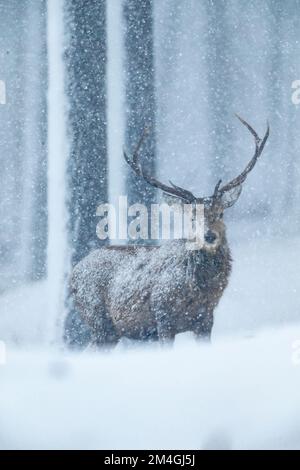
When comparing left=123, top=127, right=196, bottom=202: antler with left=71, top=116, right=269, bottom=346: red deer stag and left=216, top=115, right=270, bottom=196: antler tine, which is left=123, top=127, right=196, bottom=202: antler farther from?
left=216, top=115, right=270, bottom=196: antler tine

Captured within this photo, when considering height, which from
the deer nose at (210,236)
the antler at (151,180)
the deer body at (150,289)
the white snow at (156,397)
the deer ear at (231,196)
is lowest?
the white snow at (156,397)

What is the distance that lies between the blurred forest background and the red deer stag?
44 mm

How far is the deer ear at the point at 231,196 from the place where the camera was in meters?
2.24

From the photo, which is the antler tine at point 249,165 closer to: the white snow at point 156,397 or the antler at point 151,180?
the antler at point 151,180

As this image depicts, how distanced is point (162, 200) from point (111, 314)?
0.38 m

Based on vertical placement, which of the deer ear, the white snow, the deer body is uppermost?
the deer ear

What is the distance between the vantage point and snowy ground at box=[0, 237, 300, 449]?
7.37 ft

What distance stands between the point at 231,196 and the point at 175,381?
1.89 feet

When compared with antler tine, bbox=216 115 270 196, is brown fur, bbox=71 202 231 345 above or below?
below

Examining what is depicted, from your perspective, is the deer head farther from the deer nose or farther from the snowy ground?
the snowy ground


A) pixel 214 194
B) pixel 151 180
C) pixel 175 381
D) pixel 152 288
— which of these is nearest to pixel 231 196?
pixel 214 194

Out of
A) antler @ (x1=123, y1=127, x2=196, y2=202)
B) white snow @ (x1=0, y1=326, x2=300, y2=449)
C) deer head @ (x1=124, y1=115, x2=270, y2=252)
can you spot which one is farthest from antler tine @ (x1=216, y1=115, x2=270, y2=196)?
white snow @ (x1=0, y1=326, x2=300, y2=449)

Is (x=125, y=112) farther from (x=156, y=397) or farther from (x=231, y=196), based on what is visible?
(x=156, y=397)

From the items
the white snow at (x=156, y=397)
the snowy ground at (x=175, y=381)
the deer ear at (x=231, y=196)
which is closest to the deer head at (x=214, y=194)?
the deer ear at (x=231, y=196)
